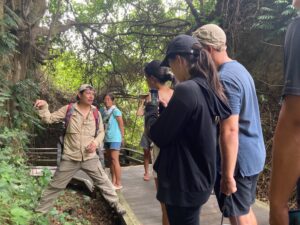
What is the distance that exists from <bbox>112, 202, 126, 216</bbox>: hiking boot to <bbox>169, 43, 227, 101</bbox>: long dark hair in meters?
3.13

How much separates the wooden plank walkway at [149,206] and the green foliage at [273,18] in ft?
12.4

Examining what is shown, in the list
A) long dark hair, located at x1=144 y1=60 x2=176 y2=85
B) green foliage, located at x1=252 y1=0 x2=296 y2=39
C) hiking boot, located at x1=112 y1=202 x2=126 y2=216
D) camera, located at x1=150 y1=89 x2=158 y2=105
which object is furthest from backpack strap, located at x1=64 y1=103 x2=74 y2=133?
green foliage, located at x1=252 y1=0 x2=296 y2=39

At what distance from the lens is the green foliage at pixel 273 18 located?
7.08 m

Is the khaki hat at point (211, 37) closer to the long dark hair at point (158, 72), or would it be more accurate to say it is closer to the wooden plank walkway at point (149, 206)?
the long dark hair at point (158, 72)

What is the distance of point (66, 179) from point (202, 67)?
301 cm

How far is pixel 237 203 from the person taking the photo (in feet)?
8.29

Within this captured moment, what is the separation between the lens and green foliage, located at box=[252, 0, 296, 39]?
708 cm

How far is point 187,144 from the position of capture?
225cm

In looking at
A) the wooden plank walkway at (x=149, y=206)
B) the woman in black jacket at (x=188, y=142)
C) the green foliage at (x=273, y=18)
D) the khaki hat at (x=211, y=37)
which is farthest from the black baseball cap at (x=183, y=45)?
the green foliage at (x=273, y=18)

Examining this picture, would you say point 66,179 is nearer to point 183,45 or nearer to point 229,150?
point 229,150

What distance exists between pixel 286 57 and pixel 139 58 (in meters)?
8.87

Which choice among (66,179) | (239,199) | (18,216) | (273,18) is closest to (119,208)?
(66,179)

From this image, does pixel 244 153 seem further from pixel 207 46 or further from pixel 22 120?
pixel 22 120

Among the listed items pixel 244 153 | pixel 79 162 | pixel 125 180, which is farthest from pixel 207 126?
pixel 125 180
